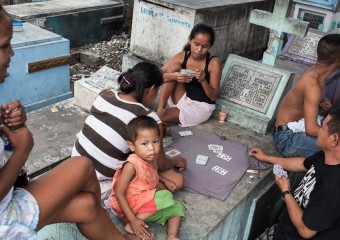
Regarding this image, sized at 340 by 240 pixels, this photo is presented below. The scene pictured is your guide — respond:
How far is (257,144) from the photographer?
4301 mm

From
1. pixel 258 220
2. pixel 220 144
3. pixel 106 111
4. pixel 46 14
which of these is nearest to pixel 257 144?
pixel 220 144

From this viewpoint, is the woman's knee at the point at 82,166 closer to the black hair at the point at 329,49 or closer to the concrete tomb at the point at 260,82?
the black hair at the point at 329,49

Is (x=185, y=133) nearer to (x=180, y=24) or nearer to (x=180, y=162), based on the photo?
(x=180, y=162)

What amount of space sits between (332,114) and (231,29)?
14.3 feet

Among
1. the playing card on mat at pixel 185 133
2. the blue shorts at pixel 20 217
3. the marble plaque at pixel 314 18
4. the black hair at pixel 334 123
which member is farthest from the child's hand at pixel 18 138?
the marble plaque at pixel 314 18

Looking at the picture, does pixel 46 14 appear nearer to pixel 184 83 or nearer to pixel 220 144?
pixel 184 83

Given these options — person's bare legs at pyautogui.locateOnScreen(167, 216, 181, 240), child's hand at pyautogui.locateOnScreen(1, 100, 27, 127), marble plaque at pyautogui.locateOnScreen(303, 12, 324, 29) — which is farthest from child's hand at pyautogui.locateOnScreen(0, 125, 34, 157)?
marble plaque at pyautogui.locateOnScreen(303, 12, 324, 29)

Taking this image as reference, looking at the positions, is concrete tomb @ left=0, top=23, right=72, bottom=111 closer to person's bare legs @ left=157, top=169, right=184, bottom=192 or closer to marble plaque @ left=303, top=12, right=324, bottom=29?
person's bare legs @ left=157, top=169, right=184, bottom=192

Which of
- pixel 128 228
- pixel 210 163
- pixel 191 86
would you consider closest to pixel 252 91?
pixel 191 86

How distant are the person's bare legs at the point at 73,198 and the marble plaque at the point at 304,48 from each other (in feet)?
16.7

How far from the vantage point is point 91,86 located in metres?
Result: 4.85

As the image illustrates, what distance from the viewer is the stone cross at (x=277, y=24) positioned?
14.5 feet

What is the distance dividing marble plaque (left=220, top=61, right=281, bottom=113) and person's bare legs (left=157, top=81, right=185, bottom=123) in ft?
2.00

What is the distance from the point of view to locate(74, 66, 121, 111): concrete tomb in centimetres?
483
